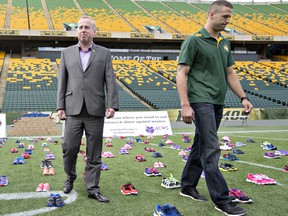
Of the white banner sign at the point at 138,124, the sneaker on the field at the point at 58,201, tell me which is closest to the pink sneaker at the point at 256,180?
the sneaker on the field at the point at 58,201

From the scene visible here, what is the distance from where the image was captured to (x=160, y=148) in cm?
841

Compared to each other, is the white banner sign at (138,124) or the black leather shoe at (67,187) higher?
the black leather shoe at (67,187)

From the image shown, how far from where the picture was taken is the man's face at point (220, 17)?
3.50m

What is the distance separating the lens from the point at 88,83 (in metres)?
3.96

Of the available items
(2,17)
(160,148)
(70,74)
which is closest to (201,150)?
(70,74)

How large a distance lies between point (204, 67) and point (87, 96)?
1327 millimetres

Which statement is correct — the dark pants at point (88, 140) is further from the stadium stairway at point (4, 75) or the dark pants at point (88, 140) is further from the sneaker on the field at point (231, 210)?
the stadium stairway at point (4, 75)

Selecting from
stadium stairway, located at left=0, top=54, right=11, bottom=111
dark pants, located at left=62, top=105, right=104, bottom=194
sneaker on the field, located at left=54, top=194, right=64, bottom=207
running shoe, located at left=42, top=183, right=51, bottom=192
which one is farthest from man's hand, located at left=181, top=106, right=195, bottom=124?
stadium stairway, located at left=0, top=54, right=11, bottom=111

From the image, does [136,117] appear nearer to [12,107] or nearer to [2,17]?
[12,107]

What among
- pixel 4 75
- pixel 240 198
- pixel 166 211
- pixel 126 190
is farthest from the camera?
pixel 4 75

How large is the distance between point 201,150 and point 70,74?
5.57 ft

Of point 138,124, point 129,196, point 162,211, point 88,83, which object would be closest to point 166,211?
point 162,211

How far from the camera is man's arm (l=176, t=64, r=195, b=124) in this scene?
3.45 meters

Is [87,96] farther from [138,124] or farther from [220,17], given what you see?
[138,124]
